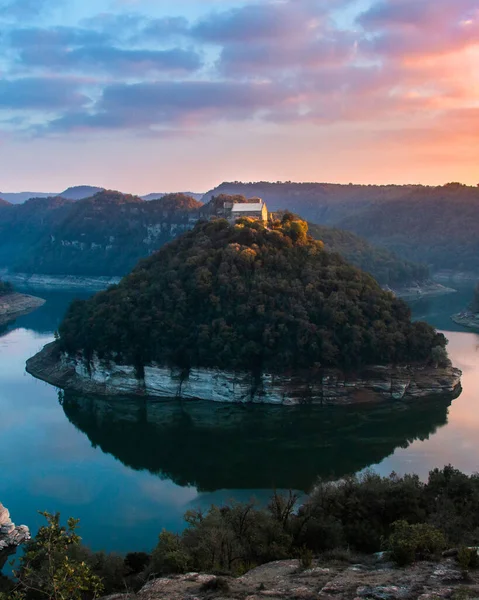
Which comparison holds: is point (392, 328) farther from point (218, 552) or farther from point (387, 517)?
point (218, 552)

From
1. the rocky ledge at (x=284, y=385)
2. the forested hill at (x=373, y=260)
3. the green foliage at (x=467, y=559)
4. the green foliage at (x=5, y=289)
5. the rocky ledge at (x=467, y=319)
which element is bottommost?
the rocky ledge at (x=284, y=385)

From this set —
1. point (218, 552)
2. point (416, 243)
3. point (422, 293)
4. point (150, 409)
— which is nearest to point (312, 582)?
point (218, 552)

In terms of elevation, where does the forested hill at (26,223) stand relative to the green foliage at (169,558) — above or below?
above

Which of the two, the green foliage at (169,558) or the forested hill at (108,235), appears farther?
the forested hill at (108,235)

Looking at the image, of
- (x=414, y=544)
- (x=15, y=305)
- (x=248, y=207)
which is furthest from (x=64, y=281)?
(x=414, y=544)

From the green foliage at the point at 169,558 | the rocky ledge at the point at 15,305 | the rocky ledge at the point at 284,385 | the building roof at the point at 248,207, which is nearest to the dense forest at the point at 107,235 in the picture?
the rocky ledge at the point at 15,305

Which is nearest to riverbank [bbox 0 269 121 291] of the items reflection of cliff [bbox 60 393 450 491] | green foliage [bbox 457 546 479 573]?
reflection of cliff [bbox 60 393 450 491]

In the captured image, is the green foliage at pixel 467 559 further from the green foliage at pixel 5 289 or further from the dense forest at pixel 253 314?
the green foliage at pixel 5 289

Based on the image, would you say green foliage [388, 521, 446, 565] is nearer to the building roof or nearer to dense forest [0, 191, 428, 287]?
the building roof
